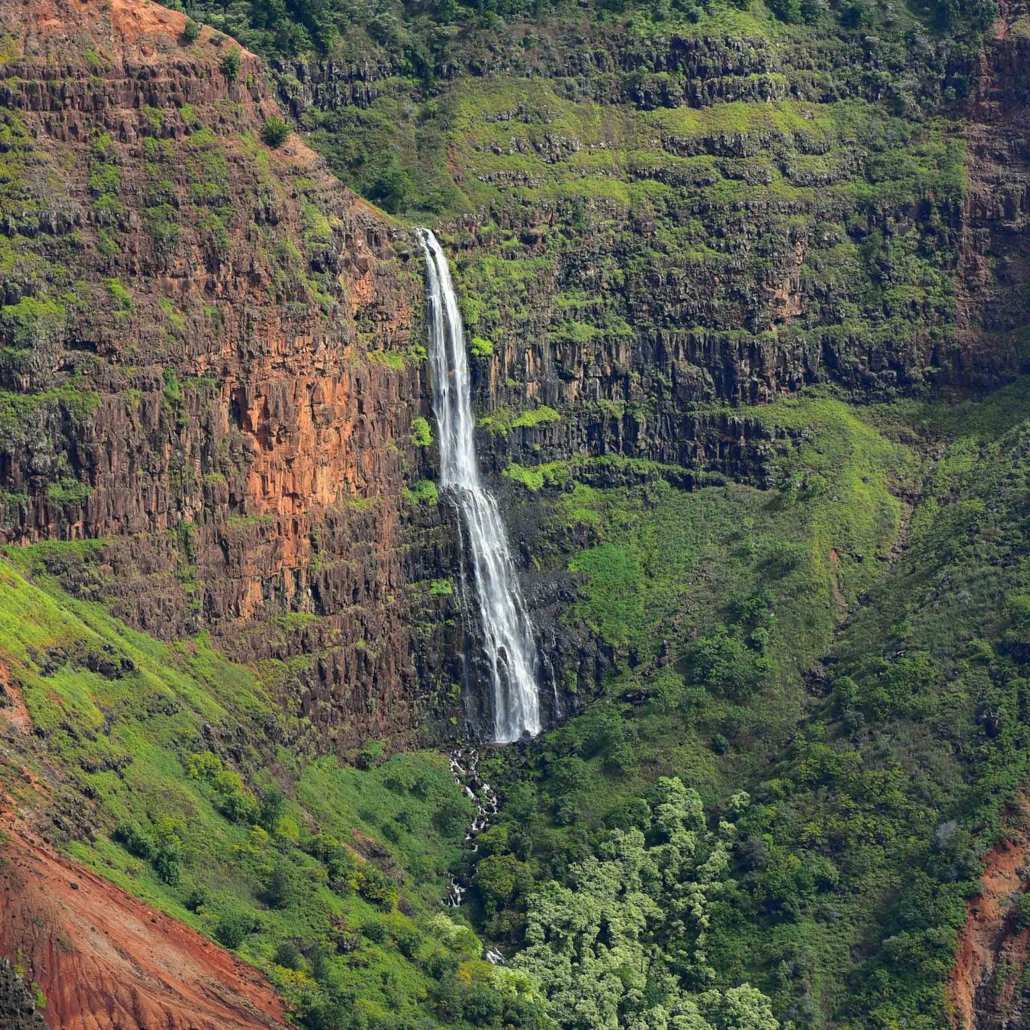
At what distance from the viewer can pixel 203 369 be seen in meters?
116

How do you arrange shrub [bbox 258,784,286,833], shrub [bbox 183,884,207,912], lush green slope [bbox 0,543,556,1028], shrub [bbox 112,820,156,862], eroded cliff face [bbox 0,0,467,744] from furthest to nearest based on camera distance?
eroded cliff face [bbox 0,0,467,744] < shrub [bbox 258,784,286,833] < shrub [bbox 112,820,156,862] < shrub [bbox 183,884,207,912] < lush green slope [bbox 0,543,556,1028]

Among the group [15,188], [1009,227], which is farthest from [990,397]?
[15,188]

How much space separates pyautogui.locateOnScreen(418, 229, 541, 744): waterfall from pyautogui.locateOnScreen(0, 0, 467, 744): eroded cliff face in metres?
2.13

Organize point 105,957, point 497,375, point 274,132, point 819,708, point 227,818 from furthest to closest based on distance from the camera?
1. point 497,375
2. point 819,708
3. point 274,132
4. point 227,818
5. point 105,957

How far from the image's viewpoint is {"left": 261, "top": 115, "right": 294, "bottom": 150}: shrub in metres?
122

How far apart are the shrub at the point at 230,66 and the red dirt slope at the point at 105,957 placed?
3480 centimetres

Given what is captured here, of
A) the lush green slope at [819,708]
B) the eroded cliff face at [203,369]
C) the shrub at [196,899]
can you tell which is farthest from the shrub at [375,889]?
the eroded cliff face at [203,369]

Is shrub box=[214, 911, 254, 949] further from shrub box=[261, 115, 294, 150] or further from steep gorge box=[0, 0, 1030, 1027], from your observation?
shrub box=[261, 115, 294, 150]

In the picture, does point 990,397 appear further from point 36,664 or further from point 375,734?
point 36,664

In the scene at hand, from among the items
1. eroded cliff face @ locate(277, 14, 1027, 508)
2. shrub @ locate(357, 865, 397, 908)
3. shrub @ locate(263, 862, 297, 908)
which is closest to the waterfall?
eroded cliff face @ locate(277, 14, 1027, 508)

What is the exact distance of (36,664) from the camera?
10575cm

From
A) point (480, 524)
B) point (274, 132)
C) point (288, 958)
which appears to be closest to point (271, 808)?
point (288, 958)

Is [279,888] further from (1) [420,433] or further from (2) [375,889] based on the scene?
(1) [420,433]

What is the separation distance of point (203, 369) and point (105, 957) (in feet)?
95.2
